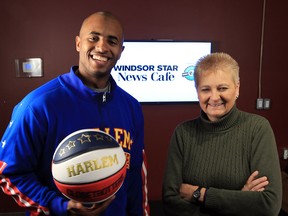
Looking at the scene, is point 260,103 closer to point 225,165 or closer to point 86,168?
point 225,165

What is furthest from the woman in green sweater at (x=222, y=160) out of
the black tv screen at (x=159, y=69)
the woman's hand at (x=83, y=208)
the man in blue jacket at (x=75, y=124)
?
the black tv screen at (x=159, y=69)

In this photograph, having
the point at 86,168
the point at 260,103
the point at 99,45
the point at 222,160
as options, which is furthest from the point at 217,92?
the point at 260,103

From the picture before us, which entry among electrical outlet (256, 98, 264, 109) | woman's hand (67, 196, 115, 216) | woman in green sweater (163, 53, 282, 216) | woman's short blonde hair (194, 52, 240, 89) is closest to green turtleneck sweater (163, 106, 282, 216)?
woman in green sweater (163, 53, 282, 216)

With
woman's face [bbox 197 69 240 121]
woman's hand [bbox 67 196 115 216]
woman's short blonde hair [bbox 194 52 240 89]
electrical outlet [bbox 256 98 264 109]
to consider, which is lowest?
woman's hand [bbox 67 196 115 216]

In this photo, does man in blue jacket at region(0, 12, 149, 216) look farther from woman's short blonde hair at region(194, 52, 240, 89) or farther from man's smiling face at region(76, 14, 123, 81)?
woman's short blonde hair at region(194, 52, 240, 89)

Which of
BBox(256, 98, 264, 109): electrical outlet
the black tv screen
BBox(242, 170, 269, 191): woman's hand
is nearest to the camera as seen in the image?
BBox(242, 170, 269, 191): woman's hand

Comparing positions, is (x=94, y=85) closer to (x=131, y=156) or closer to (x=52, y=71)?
(x=131, y=156)

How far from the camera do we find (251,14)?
3.24 metres

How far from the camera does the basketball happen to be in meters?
0.94

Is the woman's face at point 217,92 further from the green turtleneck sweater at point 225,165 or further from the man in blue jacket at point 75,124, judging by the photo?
the man in blue jacket at point 75,124

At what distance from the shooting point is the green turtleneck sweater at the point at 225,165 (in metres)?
1.21

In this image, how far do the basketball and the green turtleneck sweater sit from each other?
17.7 inches

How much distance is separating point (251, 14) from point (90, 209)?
308 centimetres

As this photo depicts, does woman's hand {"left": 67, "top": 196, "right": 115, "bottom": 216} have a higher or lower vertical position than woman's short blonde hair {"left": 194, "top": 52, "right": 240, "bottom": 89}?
lower
